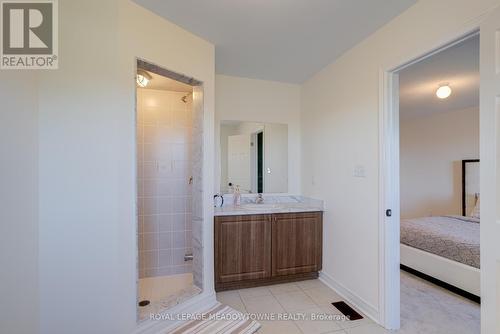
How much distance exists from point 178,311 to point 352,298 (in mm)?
1560

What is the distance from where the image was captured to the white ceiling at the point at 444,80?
7.86ft

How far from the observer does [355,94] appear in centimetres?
234

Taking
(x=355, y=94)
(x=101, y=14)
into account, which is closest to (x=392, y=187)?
(x=355, y=94)

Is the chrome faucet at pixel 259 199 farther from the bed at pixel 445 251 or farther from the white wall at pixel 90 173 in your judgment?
the bed at pixel 445 251

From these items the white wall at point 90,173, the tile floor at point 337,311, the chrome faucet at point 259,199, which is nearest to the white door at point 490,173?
the tile floor at point 337,311

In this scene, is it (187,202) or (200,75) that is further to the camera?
(187,202)

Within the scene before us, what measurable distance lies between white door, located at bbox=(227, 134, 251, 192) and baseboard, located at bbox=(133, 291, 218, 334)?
1.31m

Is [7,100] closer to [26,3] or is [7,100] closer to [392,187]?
[26,3]

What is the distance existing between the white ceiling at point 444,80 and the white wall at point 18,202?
255 centimetres

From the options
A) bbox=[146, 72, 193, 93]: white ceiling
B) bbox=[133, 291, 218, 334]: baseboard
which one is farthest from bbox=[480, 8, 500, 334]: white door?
bbox=[146, 72, 193, 93]: white ceiling

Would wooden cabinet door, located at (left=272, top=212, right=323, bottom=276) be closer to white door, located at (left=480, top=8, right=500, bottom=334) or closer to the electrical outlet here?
the electrical outlet

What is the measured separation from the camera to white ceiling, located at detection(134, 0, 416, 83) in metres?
1.76

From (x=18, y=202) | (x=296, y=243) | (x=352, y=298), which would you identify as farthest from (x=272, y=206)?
(x=18, y=202)

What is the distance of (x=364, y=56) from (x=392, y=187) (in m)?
1.17
